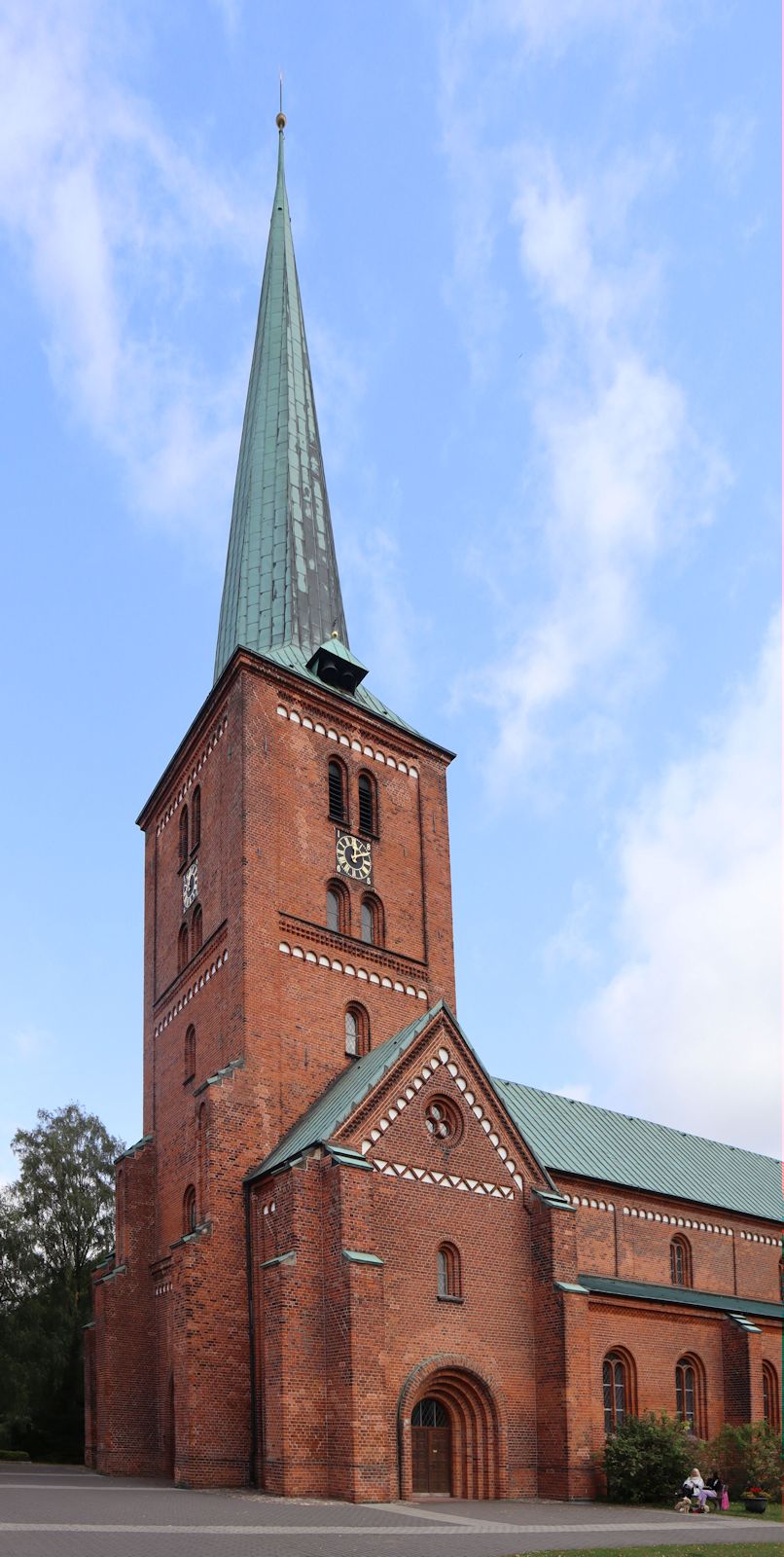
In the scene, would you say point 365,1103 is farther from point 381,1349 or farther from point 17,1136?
point 17,1136

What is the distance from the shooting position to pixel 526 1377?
27297 millimetres

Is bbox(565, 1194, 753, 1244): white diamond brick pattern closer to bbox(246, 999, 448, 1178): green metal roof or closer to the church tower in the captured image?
the church tower

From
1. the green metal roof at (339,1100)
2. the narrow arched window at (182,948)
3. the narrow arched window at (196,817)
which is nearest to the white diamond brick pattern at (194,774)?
the narrow arched window at (196,817)

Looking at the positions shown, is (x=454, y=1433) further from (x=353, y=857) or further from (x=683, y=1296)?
(x=353, y=857)

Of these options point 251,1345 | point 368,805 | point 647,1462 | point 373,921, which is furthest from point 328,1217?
point 368,805

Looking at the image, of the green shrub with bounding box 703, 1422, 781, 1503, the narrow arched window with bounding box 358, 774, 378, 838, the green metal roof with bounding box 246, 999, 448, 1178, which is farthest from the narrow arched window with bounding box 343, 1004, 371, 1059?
the green shrub with bounding box 703, 1422, 781, 1503

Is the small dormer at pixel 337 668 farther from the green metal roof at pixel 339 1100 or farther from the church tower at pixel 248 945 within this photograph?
the green metal roof at pixel 339 1100

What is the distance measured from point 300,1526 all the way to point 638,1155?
2181 cm

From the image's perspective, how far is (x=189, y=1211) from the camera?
30.2 meters

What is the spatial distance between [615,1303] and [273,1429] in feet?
36.1

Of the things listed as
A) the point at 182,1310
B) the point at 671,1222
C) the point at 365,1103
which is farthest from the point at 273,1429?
the point at 671,1222

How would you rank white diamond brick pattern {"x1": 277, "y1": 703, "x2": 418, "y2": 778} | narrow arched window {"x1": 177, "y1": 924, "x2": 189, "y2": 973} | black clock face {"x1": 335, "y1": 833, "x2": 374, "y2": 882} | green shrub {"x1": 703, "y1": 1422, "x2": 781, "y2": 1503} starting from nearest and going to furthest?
green shrub {"x1": 703, "y1": 1422, "x2": 781, "y2": 1503}
black clock face {"x1": 335, "y1": 833, "x2": 374, "y2": 882}
white diamond brick pattern {"x1": 277, "y1": 703, "x2": 418, "y2": 778}
narrow arched window {"x1": 177, "y1": 924, "x2": 189, "y2": 973}

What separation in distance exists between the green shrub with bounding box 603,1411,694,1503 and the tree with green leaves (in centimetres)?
2387

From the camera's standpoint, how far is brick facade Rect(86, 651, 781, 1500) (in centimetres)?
2469
